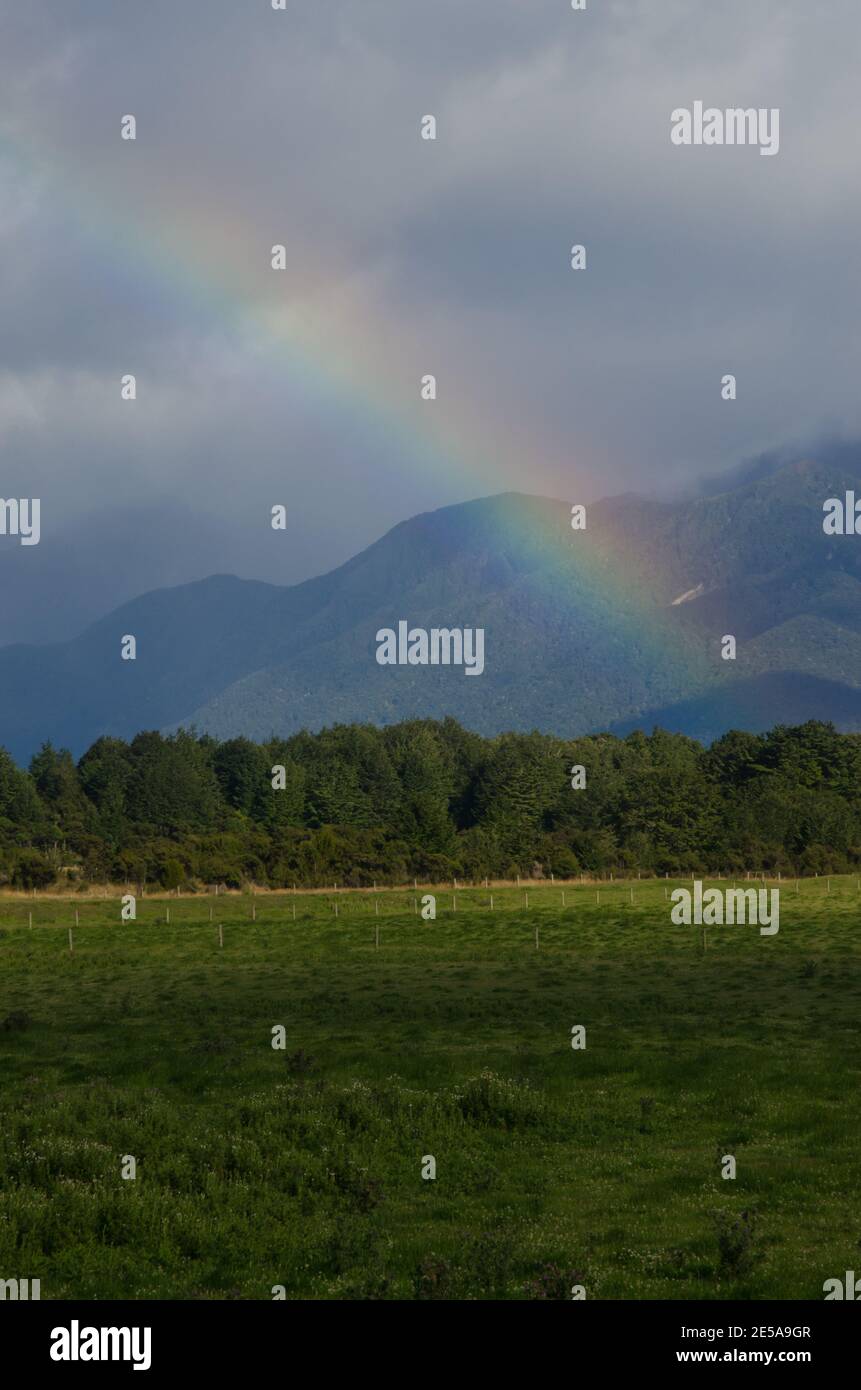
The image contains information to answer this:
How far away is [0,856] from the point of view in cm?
10344

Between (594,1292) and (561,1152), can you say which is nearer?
(594,1292)

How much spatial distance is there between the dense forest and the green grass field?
51635 millimetres

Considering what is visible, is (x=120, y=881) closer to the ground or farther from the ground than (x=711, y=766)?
closer to the ground

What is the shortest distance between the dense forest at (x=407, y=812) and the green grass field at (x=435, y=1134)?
5164 cm

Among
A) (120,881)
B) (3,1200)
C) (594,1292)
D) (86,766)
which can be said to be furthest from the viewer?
(86,766)

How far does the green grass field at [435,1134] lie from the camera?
16078mm

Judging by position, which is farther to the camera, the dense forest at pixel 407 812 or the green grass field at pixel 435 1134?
the dense forest at pixel 407 812

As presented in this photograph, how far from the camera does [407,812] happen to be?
128m

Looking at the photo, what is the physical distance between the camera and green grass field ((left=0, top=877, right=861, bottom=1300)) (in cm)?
1608

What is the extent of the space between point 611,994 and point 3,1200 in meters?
26.9

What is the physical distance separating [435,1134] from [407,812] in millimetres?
105527
